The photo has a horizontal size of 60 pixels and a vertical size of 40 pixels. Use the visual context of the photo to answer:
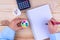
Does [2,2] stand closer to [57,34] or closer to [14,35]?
[14,35]

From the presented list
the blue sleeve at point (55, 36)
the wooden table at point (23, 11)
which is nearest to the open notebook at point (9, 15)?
the wooden table at point (23, 11)

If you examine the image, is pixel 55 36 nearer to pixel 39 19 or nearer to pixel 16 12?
pixel 39 19

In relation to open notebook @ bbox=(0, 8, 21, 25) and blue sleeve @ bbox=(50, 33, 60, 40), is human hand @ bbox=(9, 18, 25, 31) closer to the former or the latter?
open notebook @ bbox=(0, 8, 21, 25)

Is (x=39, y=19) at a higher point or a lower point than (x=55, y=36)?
higher

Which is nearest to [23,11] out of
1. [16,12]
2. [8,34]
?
[16,12]

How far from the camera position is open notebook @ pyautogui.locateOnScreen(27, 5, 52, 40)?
1218 millimetres

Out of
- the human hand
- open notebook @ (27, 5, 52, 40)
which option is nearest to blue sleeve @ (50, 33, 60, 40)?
open notebook @ (27, 5, 52, 40)

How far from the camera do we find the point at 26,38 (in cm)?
125

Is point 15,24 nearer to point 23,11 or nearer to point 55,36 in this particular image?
point 23,11

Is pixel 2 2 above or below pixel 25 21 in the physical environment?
above

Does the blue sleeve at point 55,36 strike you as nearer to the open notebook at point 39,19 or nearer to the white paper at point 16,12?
the open notebook at point 39,19

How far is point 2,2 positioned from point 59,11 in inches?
13.1

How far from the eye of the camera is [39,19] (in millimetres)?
1225

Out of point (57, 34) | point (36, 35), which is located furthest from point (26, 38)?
point (57, 34)
